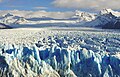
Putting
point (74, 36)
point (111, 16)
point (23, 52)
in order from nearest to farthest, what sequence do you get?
point (23, 52), point (74, 36), point (111, 16)

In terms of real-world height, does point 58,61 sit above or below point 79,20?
above

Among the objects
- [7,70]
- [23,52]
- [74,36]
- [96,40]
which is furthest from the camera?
[74,36]

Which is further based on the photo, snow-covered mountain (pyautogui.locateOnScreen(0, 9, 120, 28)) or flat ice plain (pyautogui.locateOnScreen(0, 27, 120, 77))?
snow-covered mountain (pyautogui.locateOnScreen(0, 9, 120, 28))

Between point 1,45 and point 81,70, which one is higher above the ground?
point 1,45

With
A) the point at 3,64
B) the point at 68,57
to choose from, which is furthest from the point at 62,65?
the point at 3,64

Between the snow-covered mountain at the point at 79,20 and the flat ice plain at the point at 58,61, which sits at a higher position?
the flat ice plain at the point at 58,61

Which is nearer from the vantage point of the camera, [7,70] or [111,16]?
[7,70]

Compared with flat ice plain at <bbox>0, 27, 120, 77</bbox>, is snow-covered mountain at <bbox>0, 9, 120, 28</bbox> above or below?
below

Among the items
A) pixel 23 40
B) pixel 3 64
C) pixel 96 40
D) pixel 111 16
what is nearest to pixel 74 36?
pixel 96 40

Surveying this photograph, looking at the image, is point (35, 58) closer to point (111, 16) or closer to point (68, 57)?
point (68, 57)

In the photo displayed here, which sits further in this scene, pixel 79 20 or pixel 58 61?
pixel 79 20

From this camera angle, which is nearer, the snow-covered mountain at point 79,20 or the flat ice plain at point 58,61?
the flat ice plain at point 58,61
